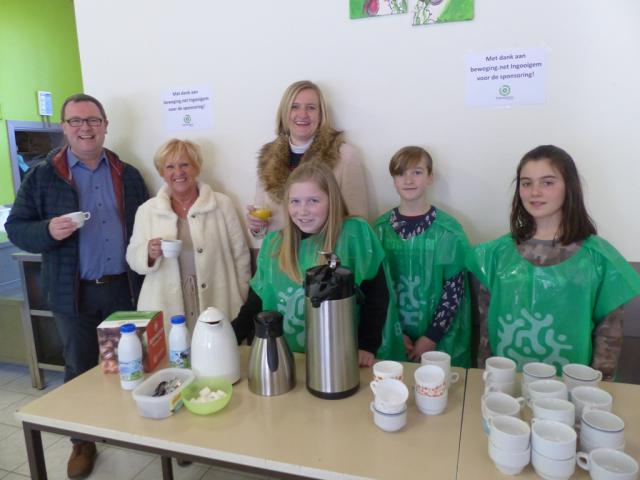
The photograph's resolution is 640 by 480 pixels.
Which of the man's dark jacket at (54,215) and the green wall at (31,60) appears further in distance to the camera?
the green wall at (31,60)

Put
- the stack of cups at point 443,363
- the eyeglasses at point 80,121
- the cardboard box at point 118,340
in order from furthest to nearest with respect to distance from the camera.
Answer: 1. the eyeglasses at point 80,121
2. the cardboard box at point 118,340
3. the stack of cups at point 443,363

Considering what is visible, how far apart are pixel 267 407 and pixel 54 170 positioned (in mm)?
1694

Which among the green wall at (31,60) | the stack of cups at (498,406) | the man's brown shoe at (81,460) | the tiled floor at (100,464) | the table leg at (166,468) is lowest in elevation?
the tiled floor at (100,464)

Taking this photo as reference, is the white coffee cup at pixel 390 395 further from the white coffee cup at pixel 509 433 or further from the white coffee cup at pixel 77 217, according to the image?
the white coffee cup at pixel 77 217

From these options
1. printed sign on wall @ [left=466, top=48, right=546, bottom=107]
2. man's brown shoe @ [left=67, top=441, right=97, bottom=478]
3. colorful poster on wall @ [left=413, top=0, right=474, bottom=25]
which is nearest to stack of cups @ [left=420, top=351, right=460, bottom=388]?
printed sign on wall @ [left=466, top=48, right=546, bottom=107]

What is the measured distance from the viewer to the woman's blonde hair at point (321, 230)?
1623 mm

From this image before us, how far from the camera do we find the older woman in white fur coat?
2229mm

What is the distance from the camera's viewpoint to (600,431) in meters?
0.97

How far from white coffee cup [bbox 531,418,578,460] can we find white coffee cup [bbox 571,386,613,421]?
5.2 inches

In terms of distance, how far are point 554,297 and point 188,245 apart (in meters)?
1.64

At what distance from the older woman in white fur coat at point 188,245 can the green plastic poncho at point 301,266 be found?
0.62m

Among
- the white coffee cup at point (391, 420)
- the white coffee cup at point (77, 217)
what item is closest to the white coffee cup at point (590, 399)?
the white coffee cup at point (391, 420)

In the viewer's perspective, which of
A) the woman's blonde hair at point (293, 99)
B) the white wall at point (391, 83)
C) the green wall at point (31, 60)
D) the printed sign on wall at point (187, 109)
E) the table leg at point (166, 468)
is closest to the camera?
the white wall at point (391, 83)

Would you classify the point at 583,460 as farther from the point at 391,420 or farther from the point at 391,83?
the point at 391,83
